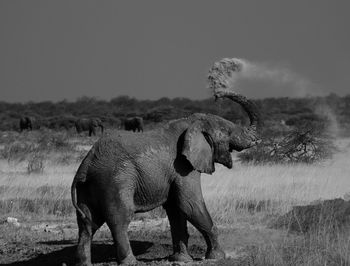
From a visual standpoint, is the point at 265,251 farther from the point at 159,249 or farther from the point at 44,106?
the point at 44,106

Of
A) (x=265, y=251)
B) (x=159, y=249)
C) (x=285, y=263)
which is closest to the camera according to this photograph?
(x=285, y=263)

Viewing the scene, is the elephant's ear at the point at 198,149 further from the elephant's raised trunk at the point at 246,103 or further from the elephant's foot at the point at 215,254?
the elephant's foot at the point at 215,254

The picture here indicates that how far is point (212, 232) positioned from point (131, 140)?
55.6 inches

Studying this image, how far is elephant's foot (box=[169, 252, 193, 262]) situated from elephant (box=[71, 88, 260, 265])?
1cm

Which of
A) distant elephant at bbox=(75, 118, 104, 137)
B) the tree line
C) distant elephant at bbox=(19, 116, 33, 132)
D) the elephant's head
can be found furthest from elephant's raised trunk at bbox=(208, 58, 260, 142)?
distant elephant at bbox=(19, 116, 33, 132)

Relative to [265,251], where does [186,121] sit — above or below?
above

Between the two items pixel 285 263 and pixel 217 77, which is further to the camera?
pixel 217 77

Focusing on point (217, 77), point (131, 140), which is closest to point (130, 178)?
point (131, 140)

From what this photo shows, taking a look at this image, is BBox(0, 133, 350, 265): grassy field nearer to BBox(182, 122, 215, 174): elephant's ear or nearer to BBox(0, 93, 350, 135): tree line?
BBox(182, 122, 215, 174): elephant's ear

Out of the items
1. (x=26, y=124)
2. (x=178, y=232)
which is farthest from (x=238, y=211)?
(x=26, y=124)

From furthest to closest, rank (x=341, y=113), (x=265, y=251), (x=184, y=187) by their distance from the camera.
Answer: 1. (x=341, y=113)
2. (x=184, y=187)
3. (x=265, y=251)

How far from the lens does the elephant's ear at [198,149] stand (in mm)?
9523

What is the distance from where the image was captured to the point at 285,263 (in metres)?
8.25

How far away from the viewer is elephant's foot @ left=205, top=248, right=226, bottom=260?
31.2 feet
